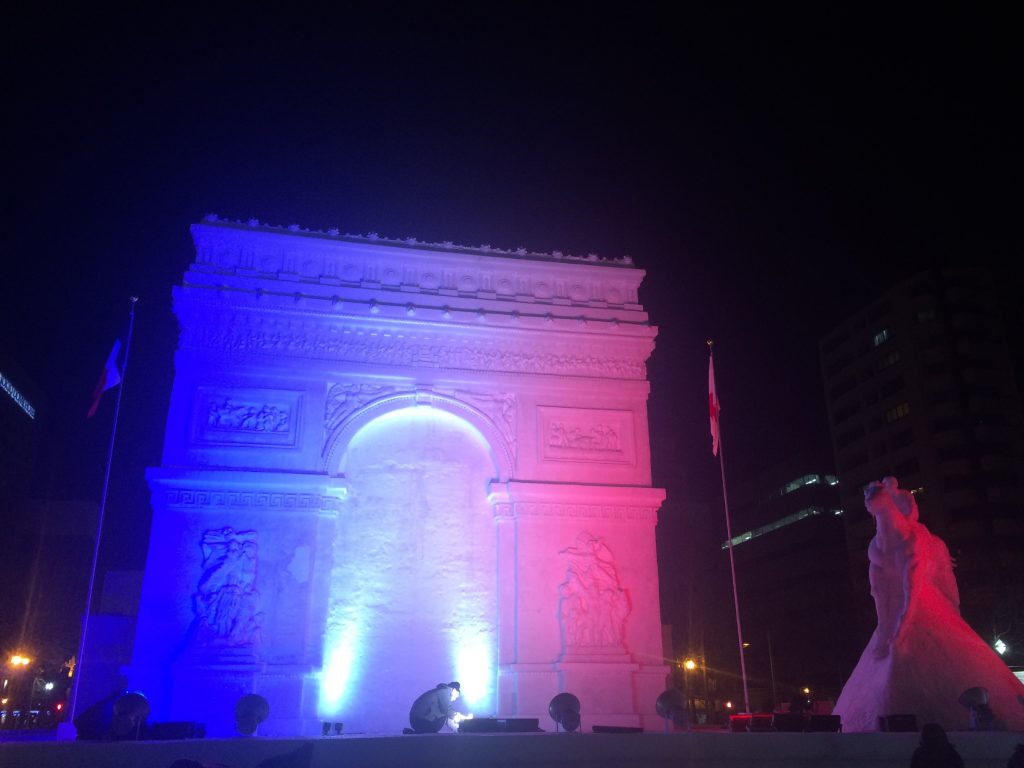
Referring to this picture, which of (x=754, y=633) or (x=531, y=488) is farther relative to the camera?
(x=754, y=633)

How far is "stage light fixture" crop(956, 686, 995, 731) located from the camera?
12.1 m

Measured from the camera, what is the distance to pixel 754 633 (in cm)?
6094

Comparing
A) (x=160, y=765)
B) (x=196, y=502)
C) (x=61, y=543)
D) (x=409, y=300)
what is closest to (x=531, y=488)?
(x=409, y=300)

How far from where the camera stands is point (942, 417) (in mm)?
61625

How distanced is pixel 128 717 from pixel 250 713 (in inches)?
117

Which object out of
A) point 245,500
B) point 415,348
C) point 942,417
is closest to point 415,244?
point 415,348

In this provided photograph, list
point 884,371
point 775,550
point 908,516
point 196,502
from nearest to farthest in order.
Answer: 1. point 908,516
2. point 196,502
3. point 884,371
4. point 775,550

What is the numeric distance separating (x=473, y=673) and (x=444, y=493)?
424 centimetres

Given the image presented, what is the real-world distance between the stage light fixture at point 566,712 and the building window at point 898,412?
57.7m

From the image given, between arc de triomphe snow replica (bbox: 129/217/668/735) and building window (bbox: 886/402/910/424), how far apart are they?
166 ft

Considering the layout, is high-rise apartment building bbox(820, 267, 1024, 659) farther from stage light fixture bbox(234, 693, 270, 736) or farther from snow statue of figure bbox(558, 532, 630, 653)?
stage light fixture bbox(234, 693, 270, 736)

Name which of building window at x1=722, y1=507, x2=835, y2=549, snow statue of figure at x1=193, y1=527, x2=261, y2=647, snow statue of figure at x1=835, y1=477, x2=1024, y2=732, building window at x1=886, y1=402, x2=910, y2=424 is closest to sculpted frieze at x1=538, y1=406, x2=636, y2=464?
snow statue of figure at x1=835, y1=477, x2=1024, y2=732

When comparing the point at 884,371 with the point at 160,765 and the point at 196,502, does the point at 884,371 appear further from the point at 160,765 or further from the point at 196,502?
the point at 160,765

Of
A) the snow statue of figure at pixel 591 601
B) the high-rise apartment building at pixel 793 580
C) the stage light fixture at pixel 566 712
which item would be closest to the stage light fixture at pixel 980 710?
the stage light fixture at pixel 566 712
